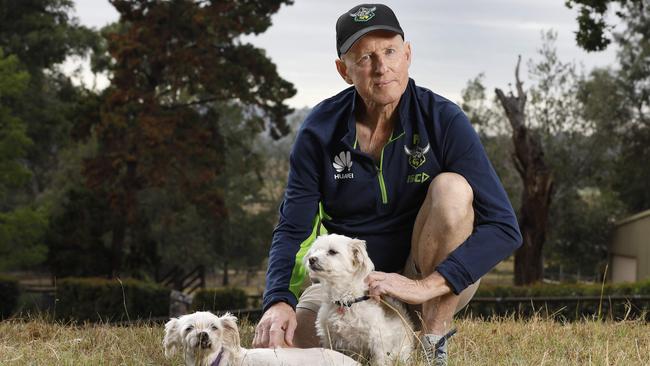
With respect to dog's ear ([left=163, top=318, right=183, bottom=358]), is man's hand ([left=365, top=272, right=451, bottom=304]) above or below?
above

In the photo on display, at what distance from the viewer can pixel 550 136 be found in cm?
4350

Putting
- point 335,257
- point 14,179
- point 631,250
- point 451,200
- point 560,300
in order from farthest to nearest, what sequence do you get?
point 631,250, point 14,179, point 560,300, point 451,200, point 335,257

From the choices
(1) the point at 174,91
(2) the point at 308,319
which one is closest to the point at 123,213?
(1) the point at 174,91

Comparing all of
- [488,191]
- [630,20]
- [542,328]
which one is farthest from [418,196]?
[630,20]

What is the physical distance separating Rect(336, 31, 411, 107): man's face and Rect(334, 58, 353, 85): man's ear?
0.27 ft

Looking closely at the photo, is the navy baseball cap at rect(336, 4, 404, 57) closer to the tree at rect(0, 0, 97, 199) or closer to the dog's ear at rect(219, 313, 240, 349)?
the dog's ear at rect(219, 313, 240, 349)

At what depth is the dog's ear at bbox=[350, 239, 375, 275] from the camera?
4.79m

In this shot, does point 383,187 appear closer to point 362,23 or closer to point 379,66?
point 379,66

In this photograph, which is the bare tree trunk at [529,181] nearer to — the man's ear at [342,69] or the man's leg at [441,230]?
the man's ear at [342,69]

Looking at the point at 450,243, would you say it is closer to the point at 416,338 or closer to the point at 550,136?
the point at 416,338

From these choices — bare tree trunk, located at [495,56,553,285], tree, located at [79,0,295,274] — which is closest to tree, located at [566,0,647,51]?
bare tree trunk, located at [495,56,553,285]

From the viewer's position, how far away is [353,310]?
4.95 meters

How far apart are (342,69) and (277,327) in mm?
1556

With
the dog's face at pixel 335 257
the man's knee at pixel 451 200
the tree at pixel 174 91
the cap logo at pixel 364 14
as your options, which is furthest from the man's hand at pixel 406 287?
the tree at pixel 174 91
